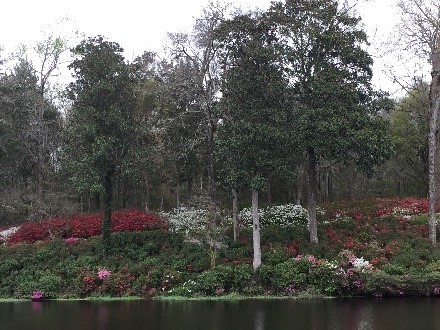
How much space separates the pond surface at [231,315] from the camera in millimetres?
12859

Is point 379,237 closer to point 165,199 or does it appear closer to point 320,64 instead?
point 320,64

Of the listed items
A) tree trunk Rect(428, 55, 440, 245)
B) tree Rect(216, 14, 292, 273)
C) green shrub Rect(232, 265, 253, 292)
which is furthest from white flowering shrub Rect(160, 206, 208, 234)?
tree trunk Rect(428, 55, 440, 245)

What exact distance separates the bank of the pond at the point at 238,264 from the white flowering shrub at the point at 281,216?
63 centimetres

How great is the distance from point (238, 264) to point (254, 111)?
626 cm

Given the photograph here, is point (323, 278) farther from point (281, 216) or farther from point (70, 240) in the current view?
point (70, 240)

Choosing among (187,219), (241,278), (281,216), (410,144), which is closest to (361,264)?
(241,278)

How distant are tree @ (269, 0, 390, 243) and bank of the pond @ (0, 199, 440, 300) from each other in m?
2.23

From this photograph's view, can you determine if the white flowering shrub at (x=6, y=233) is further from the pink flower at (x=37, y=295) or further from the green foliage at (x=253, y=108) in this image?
the green foliage at (x=253, y=108)

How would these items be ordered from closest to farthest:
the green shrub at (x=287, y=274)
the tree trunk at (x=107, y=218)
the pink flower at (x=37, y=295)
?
the green shrub at (x=287, y=274)
the pink flower at (x=37, y=295)
the tree trunk at (x=107, y=218)

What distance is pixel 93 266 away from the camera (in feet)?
67.7

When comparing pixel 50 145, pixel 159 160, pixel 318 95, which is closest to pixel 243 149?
pixel 318 95

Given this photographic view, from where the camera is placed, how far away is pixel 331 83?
63.7 ft

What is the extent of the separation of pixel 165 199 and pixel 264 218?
51.4 ft

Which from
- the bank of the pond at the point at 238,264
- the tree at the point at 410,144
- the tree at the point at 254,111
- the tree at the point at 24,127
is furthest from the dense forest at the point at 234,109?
the tree at the point at 410,144
